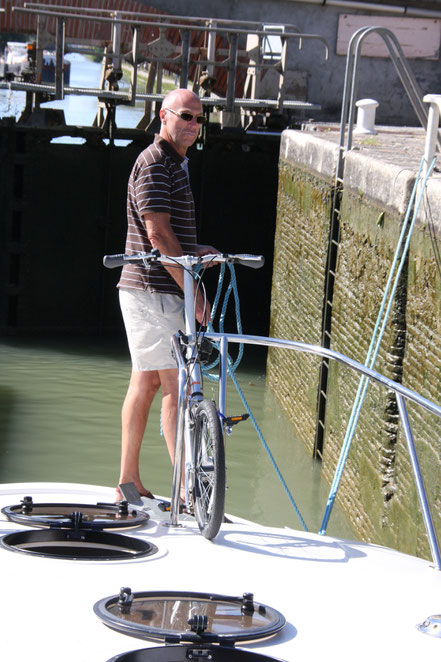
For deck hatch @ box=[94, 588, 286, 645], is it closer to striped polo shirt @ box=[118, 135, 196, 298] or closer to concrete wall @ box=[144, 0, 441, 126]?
striped polo shirt @ box=[118, 135, 196, 298]

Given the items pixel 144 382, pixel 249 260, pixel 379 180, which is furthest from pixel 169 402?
pixel 379 180

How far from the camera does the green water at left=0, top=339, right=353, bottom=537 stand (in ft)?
25.4

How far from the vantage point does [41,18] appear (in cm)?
1247

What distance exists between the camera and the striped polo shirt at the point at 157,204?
4.58 meters

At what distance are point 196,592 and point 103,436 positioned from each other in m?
A: 6.00

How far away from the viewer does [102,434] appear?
898 centimetres

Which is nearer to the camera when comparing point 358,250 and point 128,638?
point 128,638

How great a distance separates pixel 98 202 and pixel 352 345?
5936mm

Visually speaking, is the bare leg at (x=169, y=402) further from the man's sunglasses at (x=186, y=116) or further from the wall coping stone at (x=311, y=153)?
the wall coping stone at (x=311, y=153)

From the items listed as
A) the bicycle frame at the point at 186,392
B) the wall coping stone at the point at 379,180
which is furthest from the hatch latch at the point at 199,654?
the wall coping stone at the point at 379,180

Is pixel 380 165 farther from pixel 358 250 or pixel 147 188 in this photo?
pixel 147 188

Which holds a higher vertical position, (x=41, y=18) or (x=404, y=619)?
(x=41, y=18)

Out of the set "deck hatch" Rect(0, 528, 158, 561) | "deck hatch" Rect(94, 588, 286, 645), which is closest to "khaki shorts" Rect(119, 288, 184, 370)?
"deck hatch" Rect(0, 528, 158, 561)

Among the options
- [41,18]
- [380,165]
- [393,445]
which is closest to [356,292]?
[380,165]
